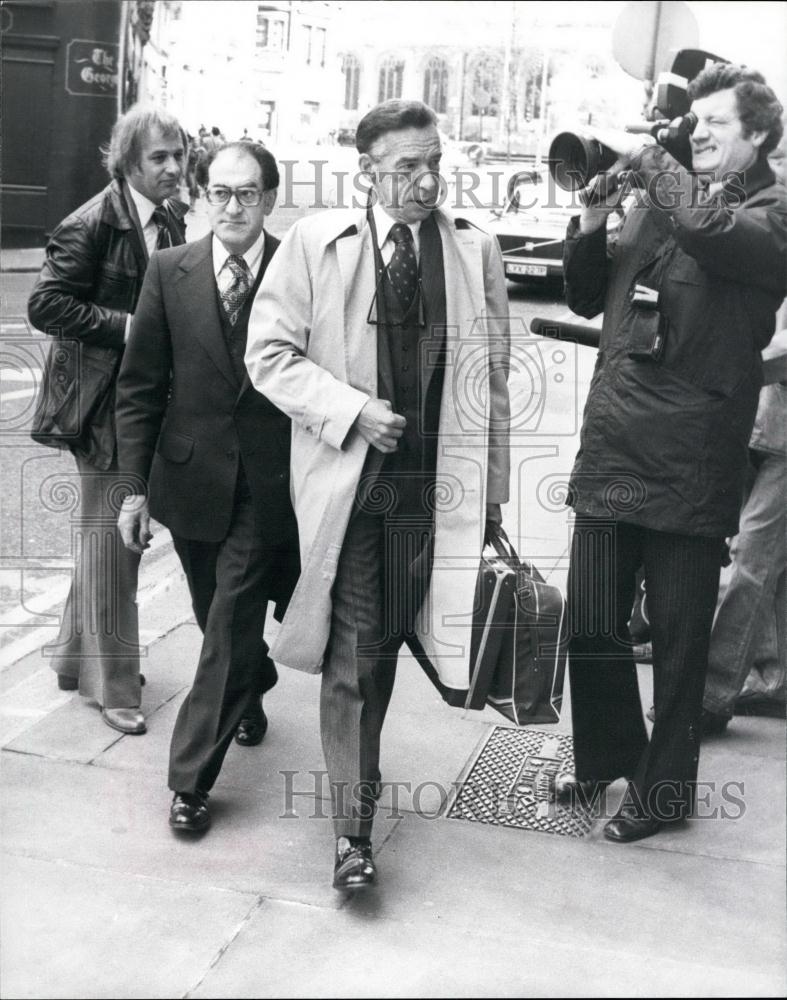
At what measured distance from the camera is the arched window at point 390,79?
3.97 meters

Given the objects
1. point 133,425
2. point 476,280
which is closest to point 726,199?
point 476,280

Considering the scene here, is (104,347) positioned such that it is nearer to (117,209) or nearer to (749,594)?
(117,209)

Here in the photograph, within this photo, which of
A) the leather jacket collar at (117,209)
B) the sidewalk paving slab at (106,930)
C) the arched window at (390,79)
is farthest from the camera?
the leather jacket collar at (117,209)

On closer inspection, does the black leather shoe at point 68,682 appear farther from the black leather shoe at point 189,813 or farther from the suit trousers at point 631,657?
the suit trousers at point 631,657

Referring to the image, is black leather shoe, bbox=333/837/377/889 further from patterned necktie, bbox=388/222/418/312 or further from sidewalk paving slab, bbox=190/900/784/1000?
patterned necktie, bbox=388/222/418/312

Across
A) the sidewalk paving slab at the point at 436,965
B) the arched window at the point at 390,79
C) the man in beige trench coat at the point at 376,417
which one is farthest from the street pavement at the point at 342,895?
the arched window at the point at 390,79

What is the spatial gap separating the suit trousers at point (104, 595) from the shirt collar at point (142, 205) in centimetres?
74

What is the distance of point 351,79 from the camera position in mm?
3973

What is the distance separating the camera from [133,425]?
3803mm

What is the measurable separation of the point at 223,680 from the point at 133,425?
74 centimetres

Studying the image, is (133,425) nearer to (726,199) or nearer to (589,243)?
(589,243)

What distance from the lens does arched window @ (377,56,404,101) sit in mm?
3971

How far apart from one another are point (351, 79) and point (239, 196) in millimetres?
567

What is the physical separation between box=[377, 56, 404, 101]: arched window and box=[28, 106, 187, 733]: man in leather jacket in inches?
23.6
